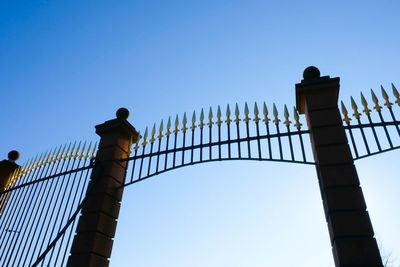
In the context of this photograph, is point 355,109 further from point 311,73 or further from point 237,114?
point 237,114

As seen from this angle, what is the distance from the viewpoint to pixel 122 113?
6.42m

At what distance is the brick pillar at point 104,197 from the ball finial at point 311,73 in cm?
359

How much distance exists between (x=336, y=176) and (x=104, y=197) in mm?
3836

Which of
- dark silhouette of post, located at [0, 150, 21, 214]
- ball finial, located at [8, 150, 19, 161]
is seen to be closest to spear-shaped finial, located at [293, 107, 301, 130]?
dark silhouette of post, located at [0, 150, 21, 214]

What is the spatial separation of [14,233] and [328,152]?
6.16 metres

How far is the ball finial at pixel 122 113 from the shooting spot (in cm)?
638

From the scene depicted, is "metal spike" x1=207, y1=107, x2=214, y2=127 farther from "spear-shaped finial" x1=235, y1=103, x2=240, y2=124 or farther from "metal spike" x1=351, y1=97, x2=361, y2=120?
"metal spike" x1=351, y1=97, x2=361, y2=120

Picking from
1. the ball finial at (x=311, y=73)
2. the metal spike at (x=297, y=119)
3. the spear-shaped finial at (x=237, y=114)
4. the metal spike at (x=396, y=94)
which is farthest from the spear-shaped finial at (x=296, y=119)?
the metal spike at (x=396, y=94)

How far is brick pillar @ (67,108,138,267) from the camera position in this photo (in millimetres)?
4880

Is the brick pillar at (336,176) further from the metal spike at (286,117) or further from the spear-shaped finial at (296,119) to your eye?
the metal spike at (286,117)

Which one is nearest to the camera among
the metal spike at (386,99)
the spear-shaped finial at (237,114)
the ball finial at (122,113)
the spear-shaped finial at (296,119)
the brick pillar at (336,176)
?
the brick pillar at (336,176)

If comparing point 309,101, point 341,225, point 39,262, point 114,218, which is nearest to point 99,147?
point 114,218

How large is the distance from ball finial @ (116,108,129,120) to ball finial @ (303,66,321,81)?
3.69 meters

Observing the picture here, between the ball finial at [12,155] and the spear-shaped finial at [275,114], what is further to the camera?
the ball finial at [12,155]
